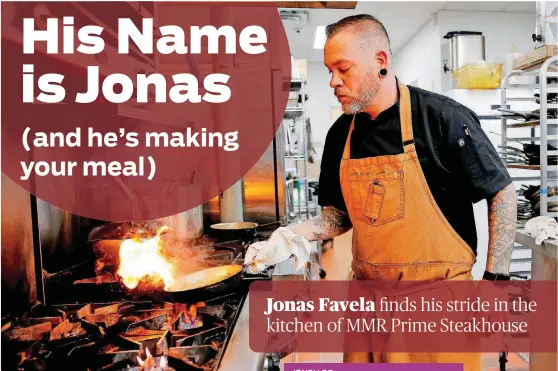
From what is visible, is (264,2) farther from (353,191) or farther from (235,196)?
(235,196)

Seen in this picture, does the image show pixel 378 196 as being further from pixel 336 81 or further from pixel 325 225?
pixel 336 81

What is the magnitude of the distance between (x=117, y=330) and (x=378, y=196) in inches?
26.1

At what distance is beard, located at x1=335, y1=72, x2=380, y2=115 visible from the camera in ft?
3.57

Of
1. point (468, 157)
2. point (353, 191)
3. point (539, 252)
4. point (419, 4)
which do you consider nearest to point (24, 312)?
point (353, 191)

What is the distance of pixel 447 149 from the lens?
1052 millimetres

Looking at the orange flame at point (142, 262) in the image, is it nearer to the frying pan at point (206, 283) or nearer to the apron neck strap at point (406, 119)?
the frying pan at point (206, 283)

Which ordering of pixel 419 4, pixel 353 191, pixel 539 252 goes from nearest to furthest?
1. pixel 353 191
2. pixel 539 252
3. pixel 419 4

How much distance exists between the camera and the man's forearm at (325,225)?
120 cm

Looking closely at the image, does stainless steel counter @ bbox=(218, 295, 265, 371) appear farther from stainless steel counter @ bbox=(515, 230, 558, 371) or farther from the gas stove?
stainless steel counter @ bbox=(515, 230, 558, 371)

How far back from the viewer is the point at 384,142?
111 cm

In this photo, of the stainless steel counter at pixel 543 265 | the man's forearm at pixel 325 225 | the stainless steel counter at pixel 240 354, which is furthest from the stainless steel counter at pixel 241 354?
the stainless steel counter at pixel 543 265

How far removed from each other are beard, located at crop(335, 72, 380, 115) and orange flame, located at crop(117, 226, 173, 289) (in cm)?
61

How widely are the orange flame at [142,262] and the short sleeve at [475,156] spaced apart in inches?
29.6

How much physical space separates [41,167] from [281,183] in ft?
3.25
